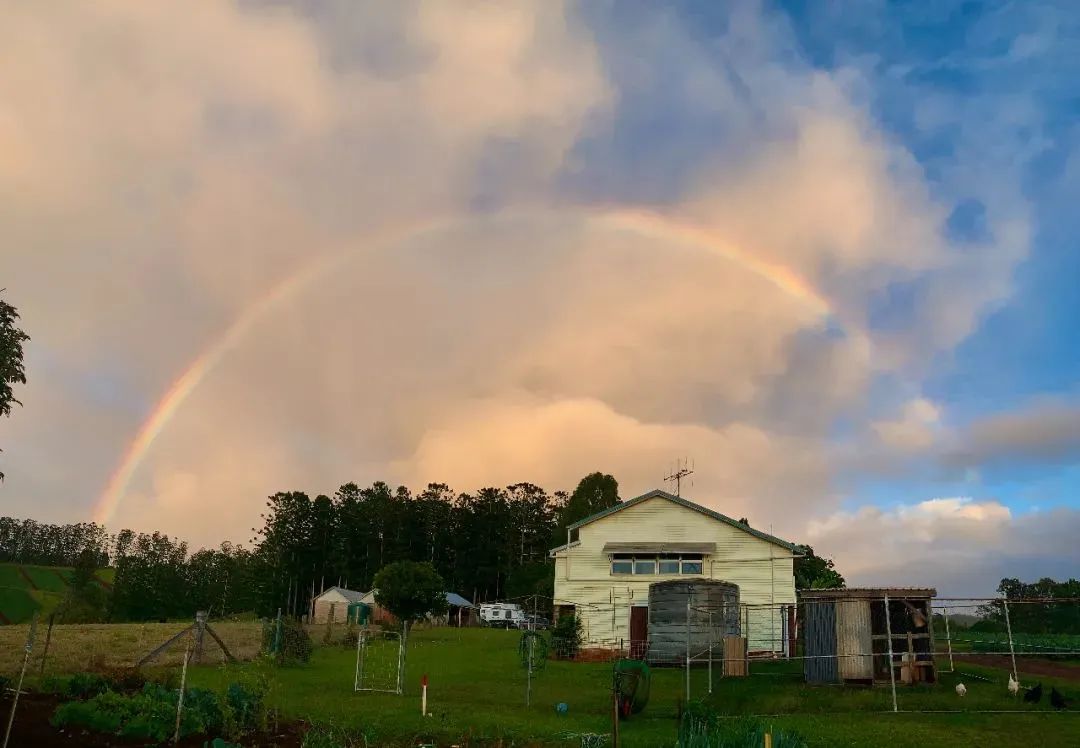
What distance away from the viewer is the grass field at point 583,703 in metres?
18.9

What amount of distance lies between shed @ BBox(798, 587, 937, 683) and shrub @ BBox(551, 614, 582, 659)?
16.2 metres

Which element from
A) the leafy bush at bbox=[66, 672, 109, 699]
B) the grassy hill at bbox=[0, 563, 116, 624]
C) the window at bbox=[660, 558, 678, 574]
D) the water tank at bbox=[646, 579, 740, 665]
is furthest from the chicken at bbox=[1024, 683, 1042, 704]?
the grassy hill at bbox=[0, 563, 116, 624]

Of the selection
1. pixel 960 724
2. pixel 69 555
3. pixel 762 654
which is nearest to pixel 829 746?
pixel 960 724

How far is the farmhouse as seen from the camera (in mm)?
45562

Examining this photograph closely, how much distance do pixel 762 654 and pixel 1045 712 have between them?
21653 mm

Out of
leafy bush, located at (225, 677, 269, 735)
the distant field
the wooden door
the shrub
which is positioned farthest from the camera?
the shrub

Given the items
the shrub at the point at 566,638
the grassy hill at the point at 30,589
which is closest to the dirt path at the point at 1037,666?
the shrub at the point at 566,638

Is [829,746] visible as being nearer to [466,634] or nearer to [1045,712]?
[1045,712]

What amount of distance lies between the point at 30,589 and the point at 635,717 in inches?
5076

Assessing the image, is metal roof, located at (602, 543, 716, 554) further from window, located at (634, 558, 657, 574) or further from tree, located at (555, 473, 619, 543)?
tree, located at (555, 473, 619, 543)

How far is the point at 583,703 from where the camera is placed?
2541cm

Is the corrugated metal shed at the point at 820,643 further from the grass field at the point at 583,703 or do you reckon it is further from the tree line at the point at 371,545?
the tree line at the point at 371,545

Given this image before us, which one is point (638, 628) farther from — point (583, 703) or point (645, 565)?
point (583, 703)

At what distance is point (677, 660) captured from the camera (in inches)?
1448
